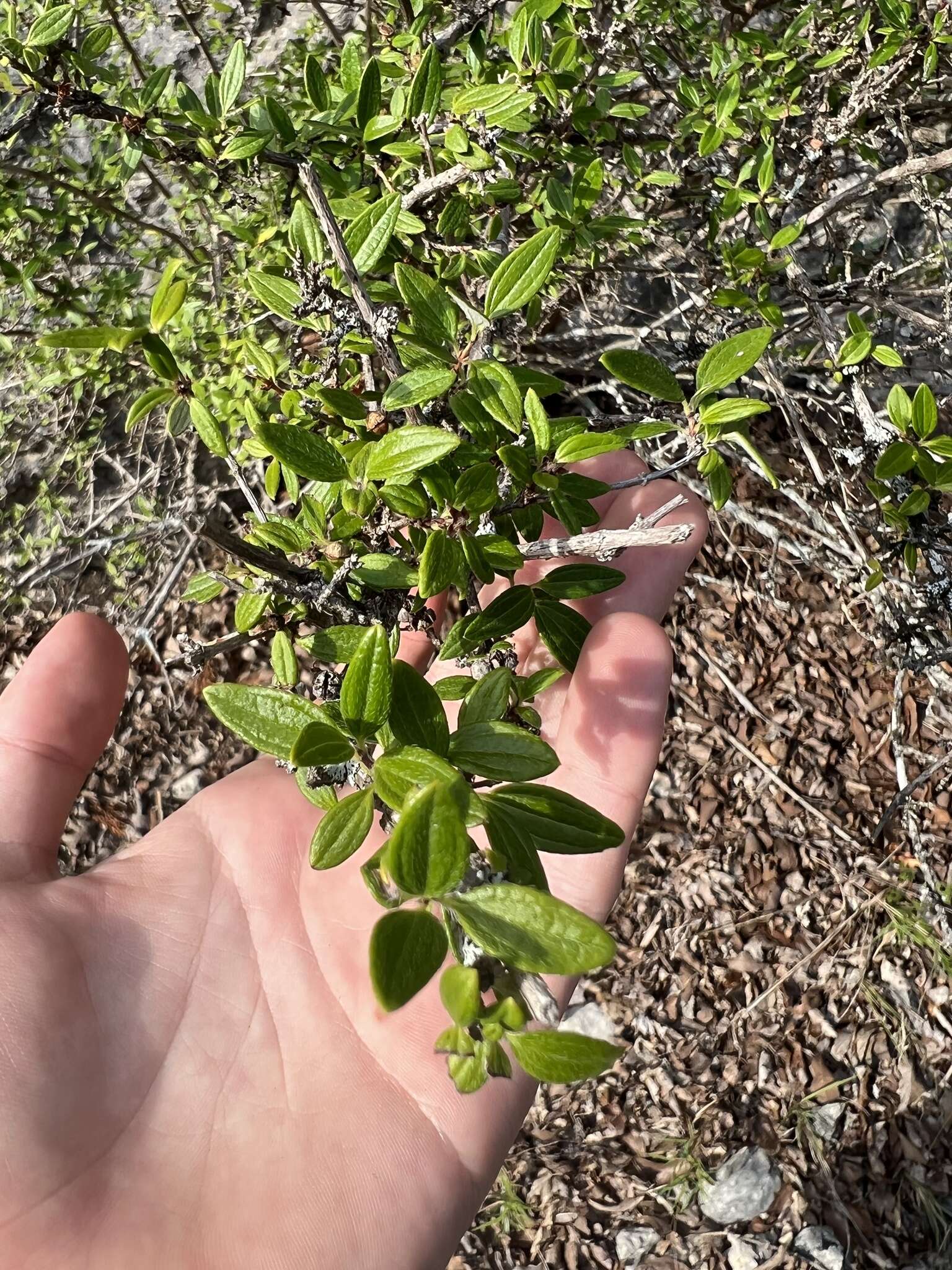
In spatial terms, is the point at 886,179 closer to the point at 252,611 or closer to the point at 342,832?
the point at 252,611

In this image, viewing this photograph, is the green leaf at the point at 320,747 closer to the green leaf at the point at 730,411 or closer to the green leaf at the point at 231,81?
the green leaf at the point at 730,411

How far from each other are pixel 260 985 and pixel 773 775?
6.34ft

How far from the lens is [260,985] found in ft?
5.44

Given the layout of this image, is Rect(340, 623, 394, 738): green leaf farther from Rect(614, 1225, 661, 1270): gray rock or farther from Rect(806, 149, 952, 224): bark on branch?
Rect(614, 1225, 661, 1270): gray rock

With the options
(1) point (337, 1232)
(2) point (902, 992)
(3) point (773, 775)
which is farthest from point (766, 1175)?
(1) point (337, 1232)

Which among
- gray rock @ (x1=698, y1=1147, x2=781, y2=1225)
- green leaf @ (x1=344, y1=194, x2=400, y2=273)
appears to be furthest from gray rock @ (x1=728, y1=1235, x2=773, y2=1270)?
green leaf @ (x1=344, y1=194, x2=400, y2=273)

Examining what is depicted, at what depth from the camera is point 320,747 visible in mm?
920

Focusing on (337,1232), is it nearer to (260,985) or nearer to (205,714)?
(260,985)

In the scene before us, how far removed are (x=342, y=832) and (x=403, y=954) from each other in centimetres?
17

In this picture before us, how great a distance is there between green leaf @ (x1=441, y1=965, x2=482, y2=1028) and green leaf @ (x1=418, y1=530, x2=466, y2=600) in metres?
0.43

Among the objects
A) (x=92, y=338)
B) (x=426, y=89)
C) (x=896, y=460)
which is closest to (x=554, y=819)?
(x=92, y=338)

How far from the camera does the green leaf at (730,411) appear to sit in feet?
3.74

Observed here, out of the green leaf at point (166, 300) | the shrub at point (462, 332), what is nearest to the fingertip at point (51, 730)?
the shrub at point (462, 332)

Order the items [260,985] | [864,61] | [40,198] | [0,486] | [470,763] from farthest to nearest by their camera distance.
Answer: [0,486] < [40,198] < [864,61] < [260,985] < [470,763]
